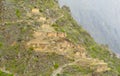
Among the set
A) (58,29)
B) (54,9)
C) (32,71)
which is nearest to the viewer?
(32,71)

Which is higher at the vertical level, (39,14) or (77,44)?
(39,14)

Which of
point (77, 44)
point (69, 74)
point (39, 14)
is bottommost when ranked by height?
point (69, 74)

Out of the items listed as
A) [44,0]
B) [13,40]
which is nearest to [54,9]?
[44,0]

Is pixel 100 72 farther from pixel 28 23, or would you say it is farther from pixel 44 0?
pixel 44 0

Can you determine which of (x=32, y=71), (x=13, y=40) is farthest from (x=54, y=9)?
(x=32, y=71)

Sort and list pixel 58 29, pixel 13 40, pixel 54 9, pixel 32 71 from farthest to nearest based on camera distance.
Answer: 1. pixel 54 9
2. pixel 58 29
3. pixel 13 40
4. pixel 32 71

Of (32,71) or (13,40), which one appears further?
(13,40)
